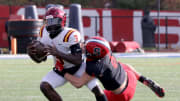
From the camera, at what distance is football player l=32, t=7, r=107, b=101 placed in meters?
5.24

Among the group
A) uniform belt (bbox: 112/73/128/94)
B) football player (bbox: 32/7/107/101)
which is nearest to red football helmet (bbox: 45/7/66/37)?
football player (bbox: 32/7/107/101)

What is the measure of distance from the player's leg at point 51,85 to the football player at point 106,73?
0.13 m

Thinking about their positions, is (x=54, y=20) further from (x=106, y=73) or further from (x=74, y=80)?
(x=106, y=73)

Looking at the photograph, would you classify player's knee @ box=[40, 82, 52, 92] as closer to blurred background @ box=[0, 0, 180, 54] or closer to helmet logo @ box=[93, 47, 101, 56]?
helmet logo @ box=[93, 47, 101, 56]

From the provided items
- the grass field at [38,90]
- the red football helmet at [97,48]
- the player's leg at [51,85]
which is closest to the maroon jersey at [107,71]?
the red football helmet at [97,48]

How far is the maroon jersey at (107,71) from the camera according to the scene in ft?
16.8

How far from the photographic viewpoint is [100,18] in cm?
2441

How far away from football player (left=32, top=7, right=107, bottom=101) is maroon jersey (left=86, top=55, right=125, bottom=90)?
0.45 ft

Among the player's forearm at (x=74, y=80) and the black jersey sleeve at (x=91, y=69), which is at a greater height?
the black jersey sleeve at (x=91, y=69)

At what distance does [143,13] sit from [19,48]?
9.29 m

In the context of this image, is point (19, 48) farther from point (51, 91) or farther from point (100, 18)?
point (51, 91)

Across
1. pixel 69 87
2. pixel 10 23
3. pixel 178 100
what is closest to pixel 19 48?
pixel 10 23

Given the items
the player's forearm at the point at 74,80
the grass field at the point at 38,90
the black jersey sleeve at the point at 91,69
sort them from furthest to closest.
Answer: the grass field at the point at 38,90, the player's forearm at the point at 74,80, the black jersey sleeve at the point at 91,69

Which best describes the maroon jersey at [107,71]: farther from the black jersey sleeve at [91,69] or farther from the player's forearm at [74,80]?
the player's forearm at [74,80]
